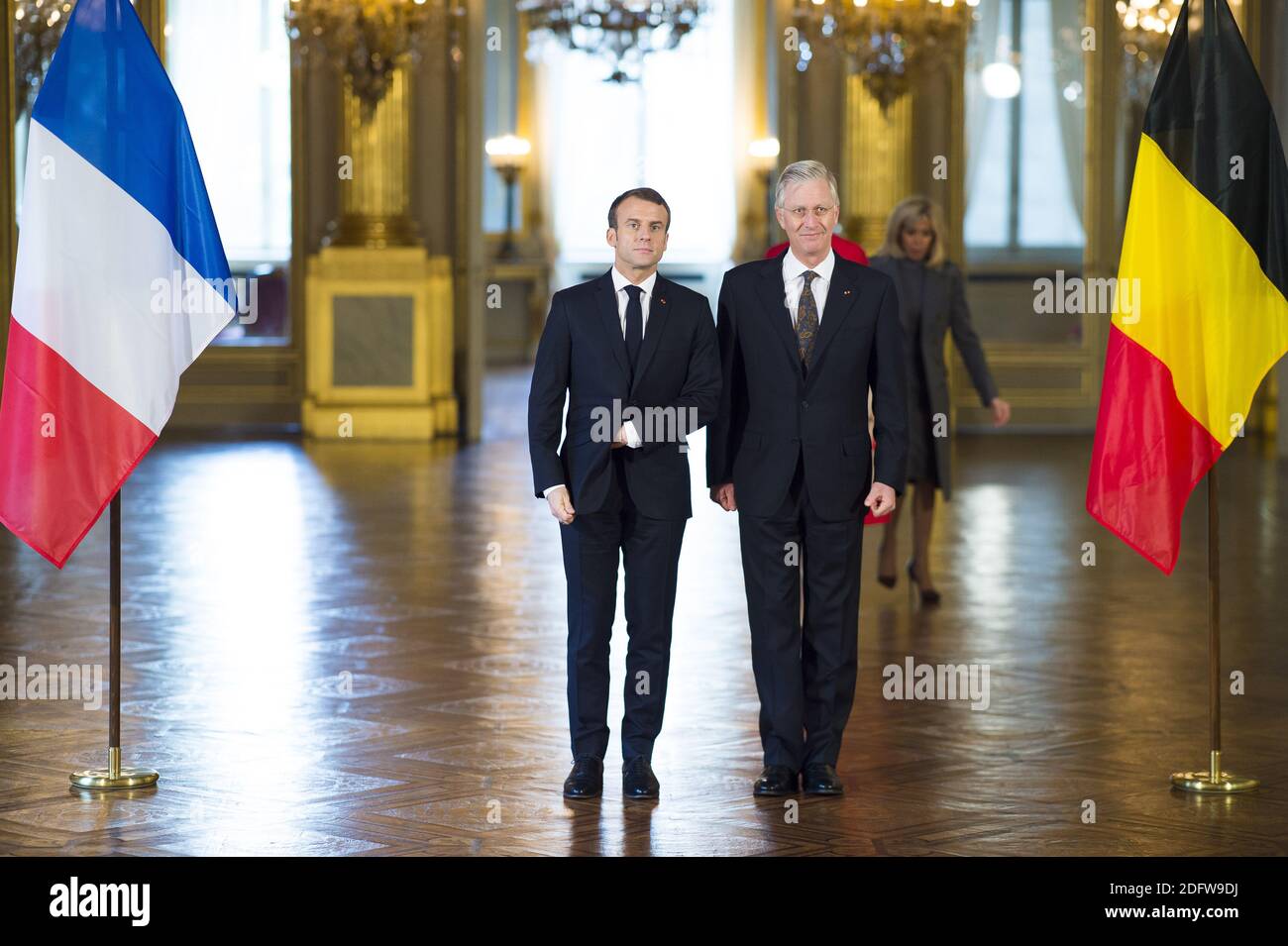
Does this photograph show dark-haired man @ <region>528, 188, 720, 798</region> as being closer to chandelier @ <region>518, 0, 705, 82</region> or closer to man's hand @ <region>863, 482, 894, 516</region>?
man's hand @ <region>863, 482, 894, 516</region>

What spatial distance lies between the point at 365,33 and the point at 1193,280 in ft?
29.7

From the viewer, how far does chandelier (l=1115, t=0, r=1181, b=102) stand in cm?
1416

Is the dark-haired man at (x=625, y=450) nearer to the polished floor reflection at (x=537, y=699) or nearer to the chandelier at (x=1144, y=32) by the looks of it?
the polished floor reflection at (x=537, y=699)

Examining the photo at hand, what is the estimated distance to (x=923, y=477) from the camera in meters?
7.04

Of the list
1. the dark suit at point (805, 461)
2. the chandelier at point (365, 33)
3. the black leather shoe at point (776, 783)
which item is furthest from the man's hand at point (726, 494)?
the chandelier at point (365, 33)

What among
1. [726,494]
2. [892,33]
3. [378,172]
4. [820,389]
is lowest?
[726,494]

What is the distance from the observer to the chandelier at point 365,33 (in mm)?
12516

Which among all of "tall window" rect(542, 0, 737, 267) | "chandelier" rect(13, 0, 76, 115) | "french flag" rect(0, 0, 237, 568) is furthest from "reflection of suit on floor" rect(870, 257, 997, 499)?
"tall window" rect(542, 0, 737, 267)

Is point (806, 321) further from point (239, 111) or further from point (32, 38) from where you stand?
point (239, 111)

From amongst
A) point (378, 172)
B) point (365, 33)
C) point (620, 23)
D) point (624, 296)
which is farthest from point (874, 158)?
point (624, 296)

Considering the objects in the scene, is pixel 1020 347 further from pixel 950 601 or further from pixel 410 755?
pixel 410 755

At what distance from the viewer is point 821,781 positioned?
4.40m

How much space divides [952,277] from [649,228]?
9.78 feet

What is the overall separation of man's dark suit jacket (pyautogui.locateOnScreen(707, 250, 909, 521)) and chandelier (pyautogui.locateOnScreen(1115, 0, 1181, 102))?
34.8 feet
